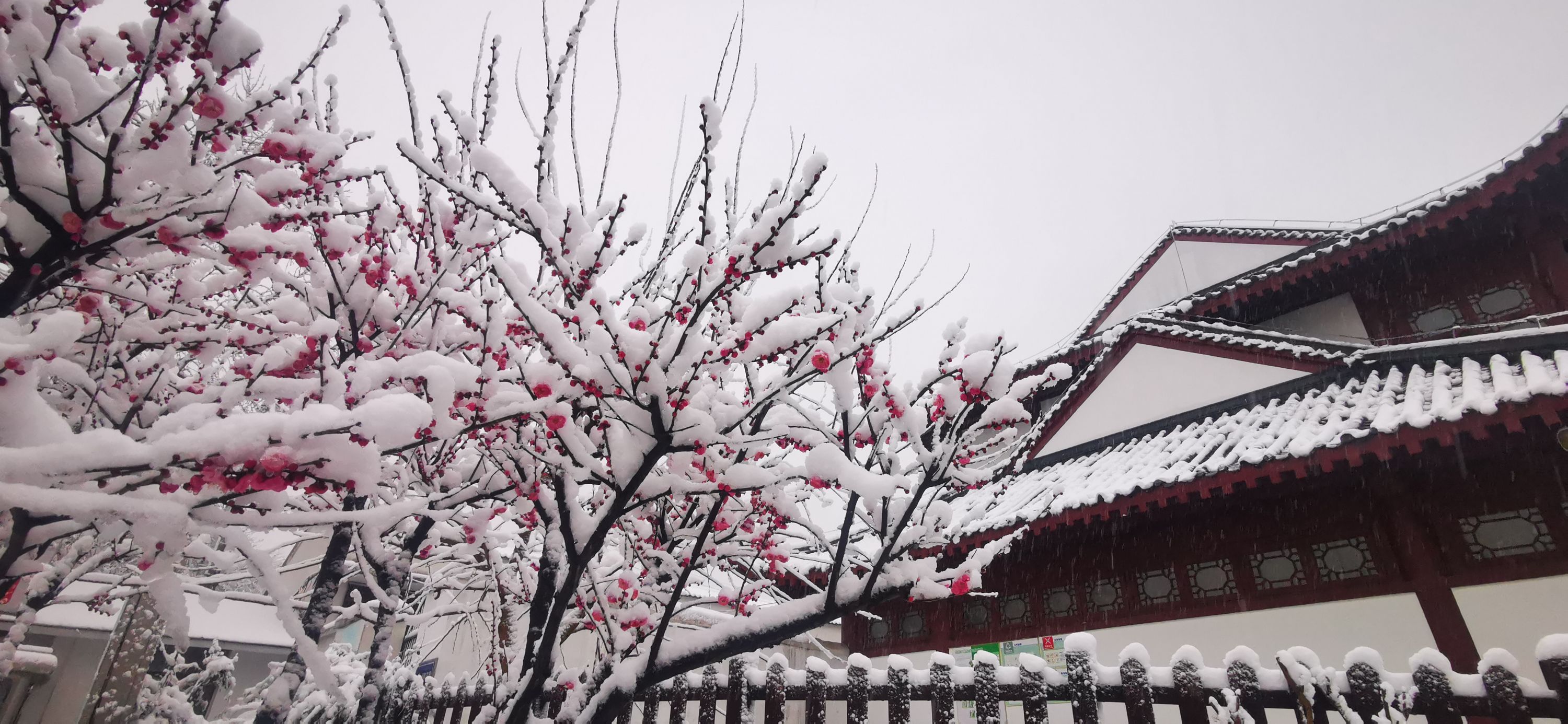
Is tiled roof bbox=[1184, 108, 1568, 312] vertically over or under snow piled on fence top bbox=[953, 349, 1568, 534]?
over

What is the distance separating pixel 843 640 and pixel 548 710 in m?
5.22

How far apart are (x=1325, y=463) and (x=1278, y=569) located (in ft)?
4.01

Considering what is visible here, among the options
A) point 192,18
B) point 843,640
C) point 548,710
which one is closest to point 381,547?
point 548,710

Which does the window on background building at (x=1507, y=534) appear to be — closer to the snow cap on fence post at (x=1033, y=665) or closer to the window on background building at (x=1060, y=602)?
the window on background building at (x=1060, y=602)

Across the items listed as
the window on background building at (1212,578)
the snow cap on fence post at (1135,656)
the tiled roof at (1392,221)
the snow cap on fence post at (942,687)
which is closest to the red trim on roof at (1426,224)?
the tiled roof at (1392,221)

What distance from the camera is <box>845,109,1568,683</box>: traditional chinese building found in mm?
4414

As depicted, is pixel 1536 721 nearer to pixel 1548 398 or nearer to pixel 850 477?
pixel 1548 398

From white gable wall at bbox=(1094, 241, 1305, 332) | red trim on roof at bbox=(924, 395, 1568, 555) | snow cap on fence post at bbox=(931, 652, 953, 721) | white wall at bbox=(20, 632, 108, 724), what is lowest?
white wall at bbox=(20, 632, 108, 724)

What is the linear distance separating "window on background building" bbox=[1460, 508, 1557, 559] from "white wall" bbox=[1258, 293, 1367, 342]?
349cm

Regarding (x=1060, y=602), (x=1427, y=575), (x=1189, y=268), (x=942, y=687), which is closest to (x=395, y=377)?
(x=942, y=687)

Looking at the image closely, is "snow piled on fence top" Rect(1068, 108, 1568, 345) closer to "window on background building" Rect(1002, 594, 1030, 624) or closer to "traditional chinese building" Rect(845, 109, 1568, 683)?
"traditional chinese building" Rect(845, 109, 1568, 683)

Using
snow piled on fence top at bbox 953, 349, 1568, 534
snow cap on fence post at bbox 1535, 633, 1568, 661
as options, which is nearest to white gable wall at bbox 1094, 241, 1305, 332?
snow piled on fence top at bbox 953, 349, 1568, 534

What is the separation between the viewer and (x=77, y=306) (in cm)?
242

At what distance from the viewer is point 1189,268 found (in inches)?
434
